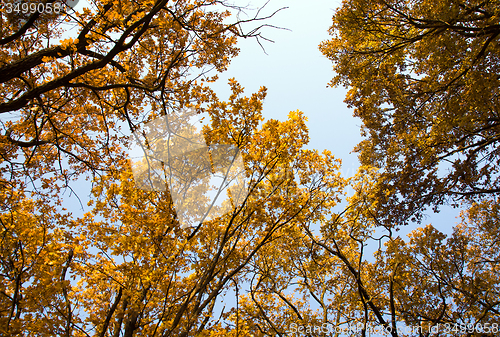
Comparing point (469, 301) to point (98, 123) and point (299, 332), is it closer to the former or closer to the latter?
point (299, 332)

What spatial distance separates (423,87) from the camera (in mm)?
6078

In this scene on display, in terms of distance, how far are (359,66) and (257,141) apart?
4.16 meters

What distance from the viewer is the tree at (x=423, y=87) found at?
14.1ft

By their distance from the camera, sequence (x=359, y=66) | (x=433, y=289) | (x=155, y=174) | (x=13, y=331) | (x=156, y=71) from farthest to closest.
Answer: (x=359, y=66) < (x=433, y=289) < (x=155, y=174) < (x=156, y=71) < (x=13, y=331)

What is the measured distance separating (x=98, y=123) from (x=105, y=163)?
0.85 metres

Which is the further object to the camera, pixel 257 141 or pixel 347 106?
pixel 347 106

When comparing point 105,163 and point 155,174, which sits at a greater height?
point 105,163

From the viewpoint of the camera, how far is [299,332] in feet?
18.3

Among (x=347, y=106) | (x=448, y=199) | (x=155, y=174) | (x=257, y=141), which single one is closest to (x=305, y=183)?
(x=257, y=141)

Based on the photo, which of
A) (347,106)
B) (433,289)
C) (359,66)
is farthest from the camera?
(347,106)

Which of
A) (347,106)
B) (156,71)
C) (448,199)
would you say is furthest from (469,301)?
(156,71)

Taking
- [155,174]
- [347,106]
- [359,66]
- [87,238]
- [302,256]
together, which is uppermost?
[347,106]

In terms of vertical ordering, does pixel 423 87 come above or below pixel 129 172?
above

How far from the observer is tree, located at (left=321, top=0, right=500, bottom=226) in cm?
430
